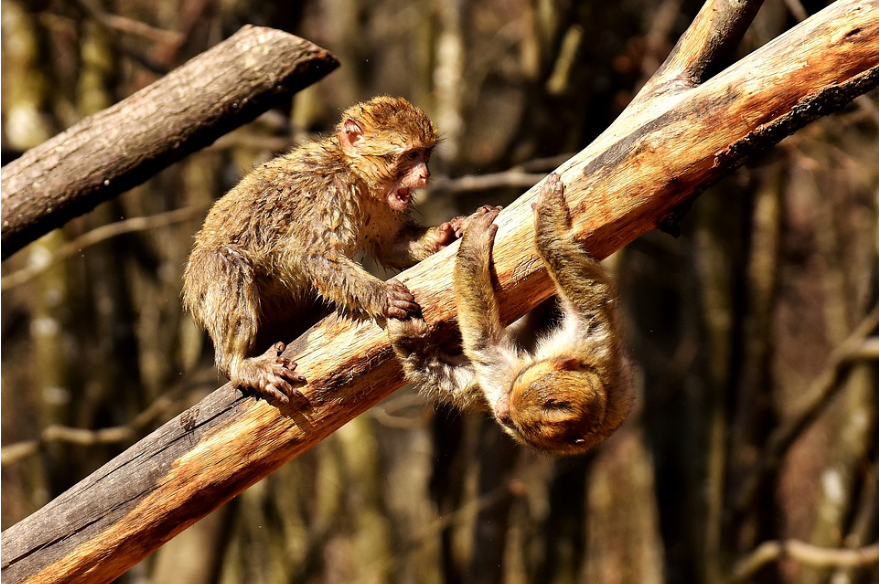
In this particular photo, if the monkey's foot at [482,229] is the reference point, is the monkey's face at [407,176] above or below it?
above

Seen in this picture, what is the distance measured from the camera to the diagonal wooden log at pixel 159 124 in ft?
18.2

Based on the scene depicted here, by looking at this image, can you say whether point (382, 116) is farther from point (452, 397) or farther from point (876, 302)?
point (876, 302)

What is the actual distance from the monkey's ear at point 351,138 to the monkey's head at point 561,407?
5.27 feet

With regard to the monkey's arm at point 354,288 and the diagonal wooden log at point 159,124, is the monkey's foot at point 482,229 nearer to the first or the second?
the monkey's arm at point 354,288

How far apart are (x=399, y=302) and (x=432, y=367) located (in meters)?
0.42

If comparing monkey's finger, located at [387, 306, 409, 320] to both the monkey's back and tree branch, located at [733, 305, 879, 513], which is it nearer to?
the monkey's back

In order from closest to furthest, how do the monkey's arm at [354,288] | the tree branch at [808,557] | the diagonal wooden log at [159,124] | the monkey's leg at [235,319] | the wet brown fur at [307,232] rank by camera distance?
the monkey's arm at [354,288], the monkey's leg at [235,319], the wet brown fur at [307,232], the diagonal wooden log at [159,124], the tree branch at [808,557]

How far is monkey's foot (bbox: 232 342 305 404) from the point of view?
14.9 ft

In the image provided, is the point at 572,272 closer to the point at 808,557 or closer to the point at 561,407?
the point at 561,407

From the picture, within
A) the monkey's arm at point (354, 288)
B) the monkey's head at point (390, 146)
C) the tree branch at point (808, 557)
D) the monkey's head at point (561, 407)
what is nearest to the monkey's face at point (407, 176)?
the monkey's head at point (390, 146)

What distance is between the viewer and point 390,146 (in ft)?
16.9

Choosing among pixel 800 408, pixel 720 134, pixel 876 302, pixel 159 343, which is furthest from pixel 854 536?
pixel 159 343

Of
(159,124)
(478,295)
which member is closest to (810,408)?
(478,295)

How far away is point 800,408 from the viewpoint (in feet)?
27.5
